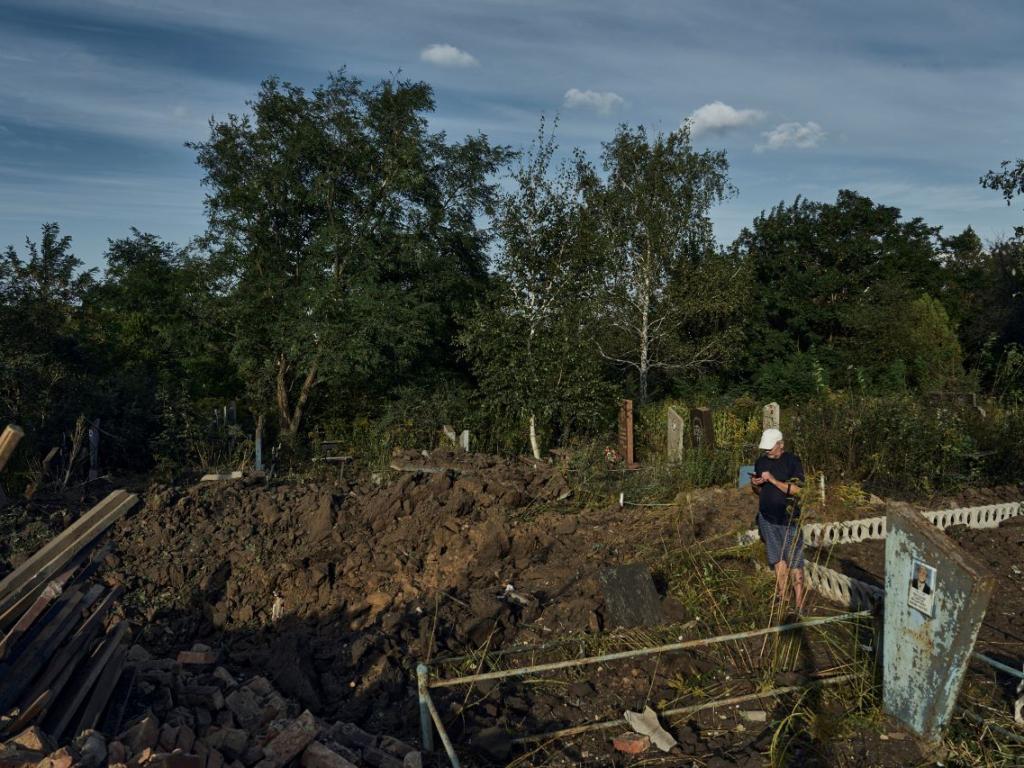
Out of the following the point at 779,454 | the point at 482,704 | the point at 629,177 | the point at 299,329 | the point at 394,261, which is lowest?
the point at 482,704

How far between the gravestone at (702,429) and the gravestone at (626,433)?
1.11 meters

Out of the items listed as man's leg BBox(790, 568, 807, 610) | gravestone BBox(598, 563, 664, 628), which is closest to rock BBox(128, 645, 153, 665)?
gravestone BBox(598, 563, 664, 628)

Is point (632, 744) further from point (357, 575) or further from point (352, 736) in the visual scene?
point (357, 575)

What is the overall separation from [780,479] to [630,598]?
162cm

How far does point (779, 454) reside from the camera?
6707 mm

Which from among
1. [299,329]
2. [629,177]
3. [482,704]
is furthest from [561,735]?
[629,177]

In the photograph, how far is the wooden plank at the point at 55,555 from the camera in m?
4.70

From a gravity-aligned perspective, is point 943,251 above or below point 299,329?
above

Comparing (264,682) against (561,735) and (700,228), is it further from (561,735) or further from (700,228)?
(700,228)

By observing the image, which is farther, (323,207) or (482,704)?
(323,207)

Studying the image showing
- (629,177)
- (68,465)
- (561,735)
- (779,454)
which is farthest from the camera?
(629,177)

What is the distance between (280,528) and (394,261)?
818 centimetres

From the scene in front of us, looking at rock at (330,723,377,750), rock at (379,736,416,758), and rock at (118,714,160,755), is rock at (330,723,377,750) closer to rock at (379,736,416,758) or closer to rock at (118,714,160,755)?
rock at (379,736,416,758)

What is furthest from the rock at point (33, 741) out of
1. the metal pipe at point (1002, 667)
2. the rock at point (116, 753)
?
the metal pipe at point (1002, 667)
